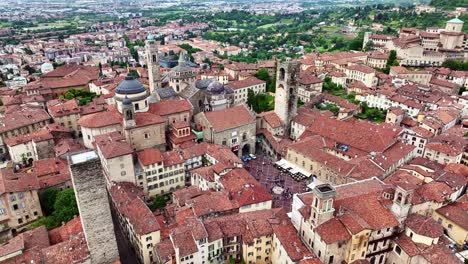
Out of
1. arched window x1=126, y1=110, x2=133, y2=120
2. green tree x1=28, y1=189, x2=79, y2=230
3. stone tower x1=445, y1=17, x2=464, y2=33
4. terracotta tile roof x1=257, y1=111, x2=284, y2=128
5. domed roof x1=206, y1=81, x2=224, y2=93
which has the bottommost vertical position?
green tree x1=28, y1=189, x2=79, y2=230

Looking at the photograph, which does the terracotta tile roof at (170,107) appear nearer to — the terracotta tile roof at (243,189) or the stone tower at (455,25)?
the terracotta tile roof at (243,189)

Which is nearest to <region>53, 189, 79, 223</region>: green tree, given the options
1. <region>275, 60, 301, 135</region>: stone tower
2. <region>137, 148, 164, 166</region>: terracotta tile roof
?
<region>137, 148, 164, 166</region>: terracotta tile roof

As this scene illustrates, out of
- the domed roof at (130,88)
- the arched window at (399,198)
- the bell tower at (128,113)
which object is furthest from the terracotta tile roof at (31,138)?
the arched window at (399,198)

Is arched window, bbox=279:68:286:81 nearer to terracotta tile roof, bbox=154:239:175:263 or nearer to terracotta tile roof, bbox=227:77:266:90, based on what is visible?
terracotta tile roof, bbox=227:77:266:90

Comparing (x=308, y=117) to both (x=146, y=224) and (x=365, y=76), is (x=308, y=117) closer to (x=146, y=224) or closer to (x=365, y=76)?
(x=365, y=76)

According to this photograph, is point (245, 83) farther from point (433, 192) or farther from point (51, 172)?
point (433, 192)
